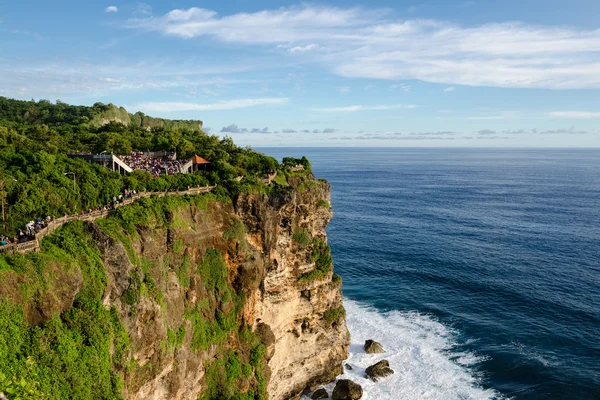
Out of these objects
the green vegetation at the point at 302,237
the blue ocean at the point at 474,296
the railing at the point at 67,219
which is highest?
the railing at the point at 67,219

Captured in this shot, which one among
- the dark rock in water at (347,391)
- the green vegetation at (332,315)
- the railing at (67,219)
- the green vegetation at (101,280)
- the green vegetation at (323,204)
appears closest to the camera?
the green vegetation at (101,280)

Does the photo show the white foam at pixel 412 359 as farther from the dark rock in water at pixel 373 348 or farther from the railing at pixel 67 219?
the railing at pixel 67 219

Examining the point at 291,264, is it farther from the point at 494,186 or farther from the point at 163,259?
the point at 494,186

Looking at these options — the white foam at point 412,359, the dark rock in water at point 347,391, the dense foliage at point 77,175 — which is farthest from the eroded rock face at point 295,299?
the dense foliage at point 77,175

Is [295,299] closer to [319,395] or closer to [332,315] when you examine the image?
[332,315]

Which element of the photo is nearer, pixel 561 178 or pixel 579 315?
pixel 579 315

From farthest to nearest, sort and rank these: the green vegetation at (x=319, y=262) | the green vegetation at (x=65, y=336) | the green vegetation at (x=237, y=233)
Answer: the green vegetation at (x=319, y=262) < the green vegetation at (x=237, y=233) < the green vegetation at (x=65, y=336)

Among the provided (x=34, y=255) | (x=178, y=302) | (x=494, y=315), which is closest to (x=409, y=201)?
(x=494, y=315)
